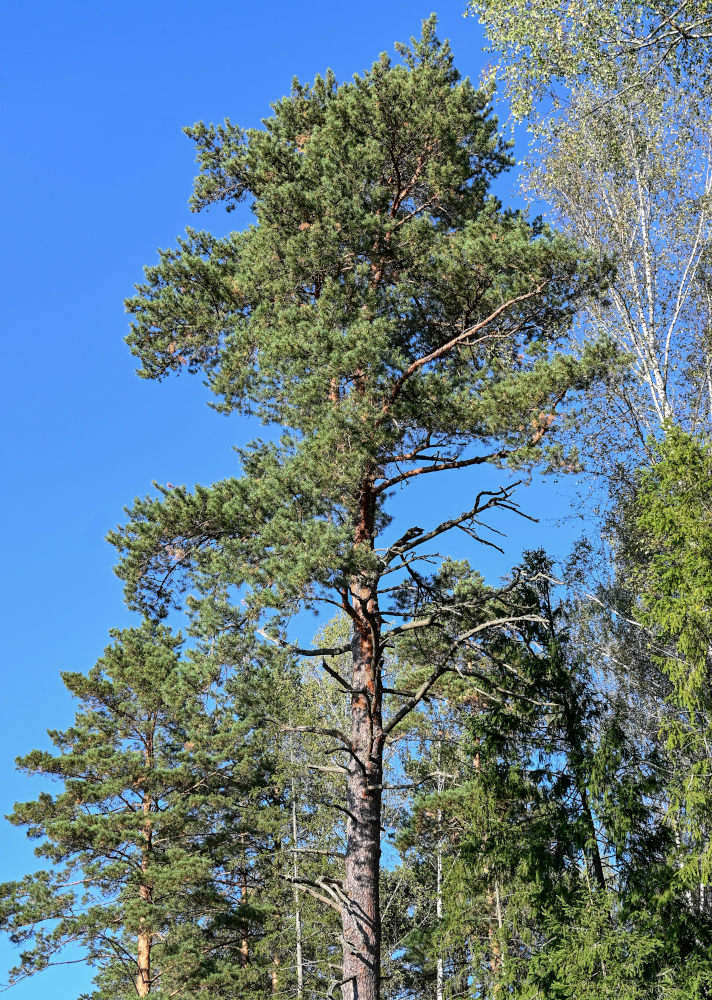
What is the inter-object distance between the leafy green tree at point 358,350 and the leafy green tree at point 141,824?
486cm

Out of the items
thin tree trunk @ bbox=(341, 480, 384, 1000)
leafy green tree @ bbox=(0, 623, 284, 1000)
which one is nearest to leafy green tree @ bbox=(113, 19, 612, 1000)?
thin tree trunk @ bbox=(341, 480, 384, 1000)

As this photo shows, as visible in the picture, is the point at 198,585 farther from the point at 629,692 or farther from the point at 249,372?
the point at 629,692

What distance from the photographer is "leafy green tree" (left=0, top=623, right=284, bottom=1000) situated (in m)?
13.8

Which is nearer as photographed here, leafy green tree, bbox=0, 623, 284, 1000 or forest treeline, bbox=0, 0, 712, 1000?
forest treeline, bbox=0, 0, 712, 1000

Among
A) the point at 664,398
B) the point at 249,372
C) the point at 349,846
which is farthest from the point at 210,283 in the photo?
the point at 664,398

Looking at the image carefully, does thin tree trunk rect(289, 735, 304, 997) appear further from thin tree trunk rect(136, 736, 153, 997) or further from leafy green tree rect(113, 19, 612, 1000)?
leafy green tree rect(113, 19, 612, 1000)

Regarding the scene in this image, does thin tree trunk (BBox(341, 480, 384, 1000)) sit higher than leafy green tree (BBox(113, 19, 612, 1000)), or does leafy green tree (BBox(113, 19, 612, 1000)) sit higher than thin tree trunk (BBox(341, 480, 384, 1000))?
leafy green tree (BBox(113, 19, 612, 1000))

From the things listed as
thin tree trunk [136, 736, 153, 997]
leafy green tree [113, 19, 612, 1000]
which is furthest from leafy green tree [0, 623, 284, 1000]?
leafy green tree [113, 19, 612, 1000]

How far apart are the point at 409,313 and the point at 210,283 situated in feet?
8.86

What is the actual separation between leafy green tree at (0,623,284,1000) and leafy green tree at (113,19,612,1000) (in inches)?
191

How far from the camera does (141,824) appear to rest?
14.4 m

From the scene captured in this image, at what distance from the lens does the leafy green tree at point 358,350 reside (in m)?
8.27

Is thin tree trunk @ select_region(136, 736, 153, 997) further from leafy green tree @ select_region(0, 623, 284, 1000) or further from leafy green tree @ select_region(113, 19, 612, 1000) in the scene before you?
leafy green tree @ select_region(113, 19, 612, 1000)

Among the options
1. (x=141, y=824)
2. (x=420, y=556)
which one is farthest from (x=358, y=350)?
(x=141, y=824)
